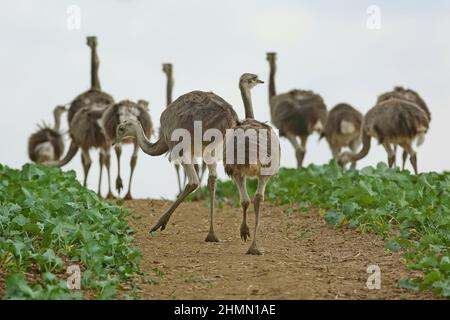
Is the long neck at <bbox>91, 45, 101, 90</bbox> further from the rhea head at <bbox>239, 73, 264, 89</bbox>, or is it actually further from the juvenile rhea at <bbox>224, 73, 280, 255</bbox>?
the juvenile rhea at <bbox>224, 73, 280, 255</bbox>

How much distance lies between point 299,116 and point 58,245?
13.7m

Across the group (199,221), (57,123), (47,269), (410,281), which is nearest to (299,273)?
(410,281)

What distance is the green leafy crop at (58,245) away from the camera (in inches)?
310

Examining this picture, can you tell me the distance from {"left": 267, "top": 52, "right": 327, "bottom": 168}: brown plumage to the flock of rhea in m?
0.02

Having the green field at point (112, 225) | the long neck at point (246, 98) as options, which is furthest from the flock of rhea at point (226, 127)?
the green field at point (112, 225)

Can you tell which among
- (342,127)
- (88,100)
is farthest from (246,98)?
(342,127)

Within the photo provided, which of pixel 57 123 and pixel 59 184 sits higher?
pixel 57 123

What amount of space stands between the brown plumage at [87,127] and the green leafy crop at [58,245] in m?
5.93

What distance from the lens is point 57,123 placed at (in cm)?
2567

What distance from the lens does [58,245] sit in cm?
935

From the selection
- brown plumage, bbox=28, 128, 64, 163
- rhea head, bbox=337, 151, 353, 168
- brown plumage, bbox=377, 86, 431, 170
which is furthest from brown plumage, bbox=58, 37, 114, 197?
brown plumage, bbox=377, 86, 431, 170

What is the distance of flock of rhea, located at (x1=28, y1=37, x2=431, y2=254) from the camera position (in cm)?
1044
